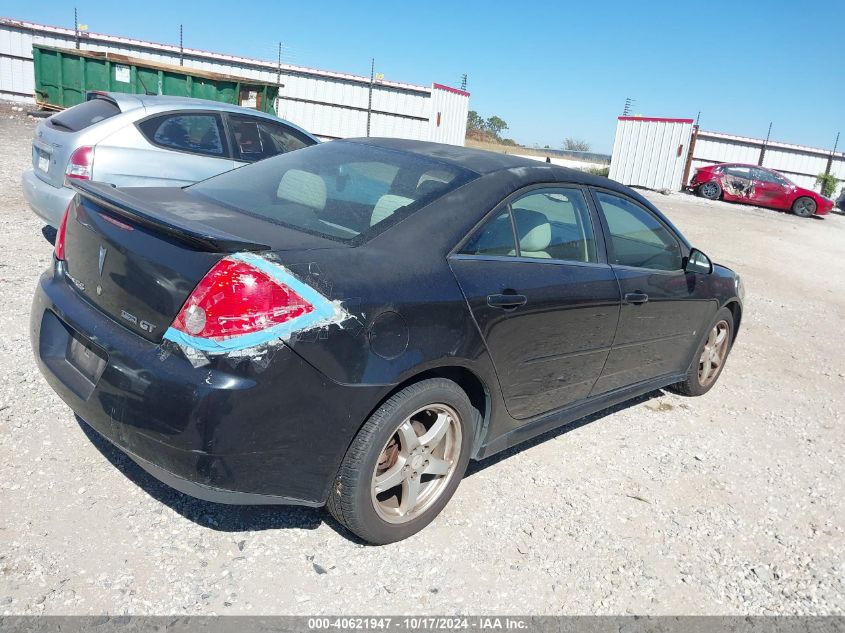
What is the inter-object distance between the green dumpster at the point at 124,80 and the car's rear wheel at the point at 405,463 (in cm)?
1575

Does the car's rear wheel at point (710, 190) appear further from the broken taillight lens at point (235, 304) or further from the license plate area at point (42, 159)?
the broken taillight lens at point (235, 304)

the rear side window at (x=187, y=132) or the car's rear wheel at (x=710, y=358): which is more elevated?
the rear side window at (x=187, y=132)

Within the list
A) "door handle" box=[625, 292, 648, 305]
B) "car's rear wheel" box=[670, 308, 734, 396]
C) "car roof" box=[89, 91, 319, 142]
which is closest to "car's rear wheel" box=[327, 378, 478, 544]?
"door handle" box=[625, 292, 648, 305]

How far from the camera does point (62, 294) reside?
2846 mm

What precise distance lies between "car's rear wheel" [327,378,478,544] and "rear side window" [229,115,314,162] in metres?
4.51

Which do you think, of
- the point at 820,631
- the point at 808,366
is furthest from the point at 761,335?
the point at 820,631

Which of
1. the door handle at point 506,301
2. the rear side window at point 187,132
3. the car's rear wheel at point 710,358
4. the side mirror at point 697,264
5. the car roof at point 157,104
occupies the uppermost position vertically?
the car roof at point 157,104

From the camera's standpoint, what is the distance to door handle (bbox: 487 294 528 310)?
2949 mm

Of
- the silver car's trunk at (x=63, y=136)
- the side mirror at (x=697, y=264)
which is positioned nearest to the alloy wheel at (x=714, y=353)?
the side mirror at (x=697, y=264)

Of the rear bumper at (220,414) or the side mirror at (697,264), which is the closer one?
the rear bumper at (220,414)

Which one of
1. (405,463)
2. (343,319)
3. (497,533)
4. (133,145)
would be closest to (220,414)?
(343,319)

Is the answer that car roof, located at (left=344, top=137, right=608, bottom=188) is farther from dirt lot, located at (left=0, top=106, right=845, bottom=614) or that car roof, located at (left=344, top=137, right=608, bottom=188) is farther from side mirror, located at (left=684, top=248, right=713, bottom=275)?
dirt lot, located at (left=0, top=106, right=845, bottom=614)

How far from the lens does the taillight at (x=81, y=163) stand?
5.69 m

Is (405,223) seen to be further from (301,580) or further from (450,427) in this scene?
(301,580)
